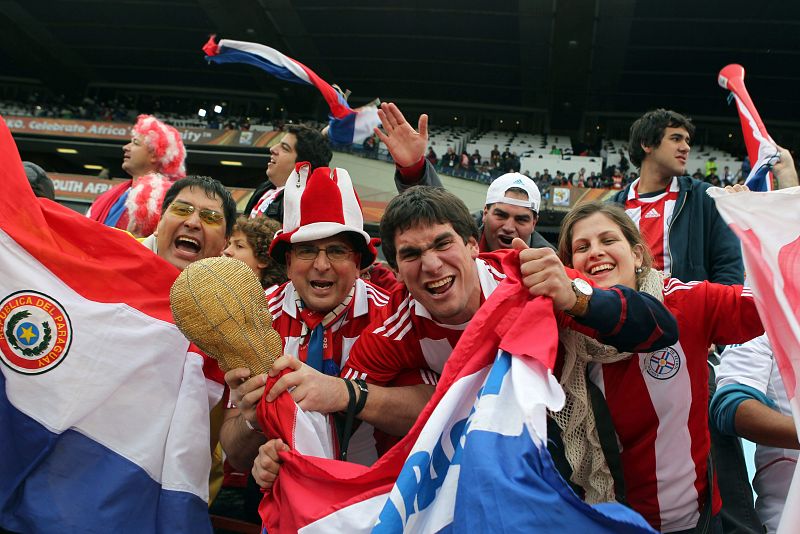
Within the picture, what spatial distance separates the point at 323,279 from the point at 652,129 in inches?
97.6

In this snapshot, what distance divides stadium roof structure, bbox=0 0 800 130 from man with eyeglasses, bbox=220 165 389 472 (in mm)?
20337

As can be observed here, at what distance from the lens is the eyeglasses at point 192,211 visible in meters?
2.93

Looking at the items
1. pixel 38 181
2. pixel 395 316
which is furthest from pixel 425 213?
pixel 38 181

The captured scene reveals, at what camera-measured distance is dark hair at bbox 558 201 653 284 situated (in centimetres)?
222

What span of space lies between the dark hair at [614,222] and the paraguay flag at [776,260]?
49cm

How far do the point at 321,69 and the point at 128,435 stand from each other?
27596mm

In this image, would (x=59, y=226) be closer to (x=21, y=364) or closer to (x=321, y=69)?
(x=21, y=364)

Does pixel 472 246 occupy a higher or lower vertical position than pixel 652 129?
lower

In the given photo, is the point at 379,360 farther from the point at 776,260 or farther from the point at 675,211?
the point at 675,211

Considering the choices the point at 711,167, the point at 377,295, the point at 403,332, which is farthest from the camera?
the point at 711,167

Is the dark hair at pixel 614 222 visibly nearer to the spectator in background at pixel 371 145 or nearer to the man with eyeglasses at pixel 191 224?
the man with eyeglasses at pixel 191 224

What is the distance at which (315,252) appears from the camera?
2656 mm

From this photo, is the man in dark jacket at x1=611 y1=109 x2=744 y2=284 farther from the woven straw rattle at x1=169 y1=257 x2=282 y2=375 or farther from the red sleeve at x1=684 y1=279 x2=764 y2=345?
the woven straw rattle at x1=169 y1=257 x2=282 y2=375

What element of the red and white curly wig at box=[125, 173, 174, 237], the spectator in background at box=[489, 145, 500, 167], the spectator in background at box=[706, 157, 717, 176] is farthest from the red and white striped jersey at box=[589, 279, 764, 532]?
the spectator in background at box=[489, 145, 500, 167]
